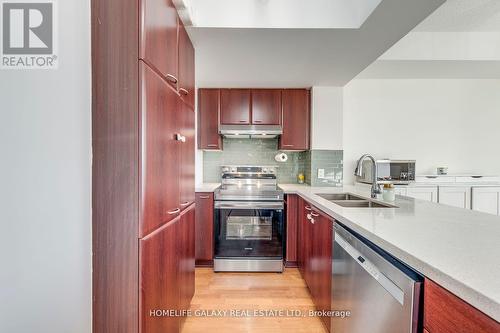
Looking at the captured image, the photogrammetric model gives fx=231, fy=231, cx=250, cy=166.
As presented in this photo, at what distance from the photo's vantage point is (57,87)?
952 millimetres

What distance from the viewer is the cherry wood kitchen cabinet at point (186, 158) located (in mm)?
1546

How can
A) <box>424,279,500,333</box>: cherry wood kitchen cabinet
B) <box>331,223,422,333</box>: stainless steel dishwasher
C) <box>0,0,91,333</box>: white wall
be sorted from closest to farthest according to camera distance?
<box>424,279,500,333</box>: cherry wood kitchen cabinet → <box>331,223,422,333</box>: stainless steel dishwasher → <box>0,0,91,333</box>: white wall

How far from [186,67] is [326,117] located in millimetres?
1944

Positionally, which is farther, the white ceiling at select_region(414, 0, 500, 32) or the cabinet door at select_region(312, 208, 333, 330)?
the white ceiling at select_region(414, 0, 500, 32)

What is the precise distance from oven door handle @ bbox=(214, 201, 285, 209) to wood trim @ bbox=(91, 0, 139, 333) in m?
1.56

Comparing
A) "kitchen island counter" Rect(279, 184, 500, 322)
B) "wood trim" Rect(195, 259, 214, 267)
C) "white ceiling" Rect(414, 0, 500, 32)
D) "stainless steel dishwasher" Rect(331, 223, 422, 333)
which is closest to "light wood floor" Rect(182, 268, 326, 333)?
"wood trim" Rect(195, 259, 214, 267)

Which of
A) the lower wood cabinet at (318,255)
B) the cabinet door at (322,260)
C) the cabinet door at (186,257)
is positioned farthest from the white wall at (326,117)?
the cabinet door at (186,257)

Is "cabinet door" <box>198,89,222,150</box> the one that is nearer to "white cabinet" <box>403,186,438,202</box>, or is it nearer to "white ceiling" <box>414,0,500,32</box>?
"white ceiling" <box>414,0,500,32</box>

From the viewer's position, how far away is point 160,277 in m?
1.18

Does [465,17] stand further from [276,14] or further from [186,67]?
[186,67]

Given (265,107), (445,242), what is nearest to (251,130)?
(265,107)

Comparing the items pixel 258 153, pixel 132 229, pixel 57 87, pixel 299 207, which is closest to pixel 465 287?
pixel 132 229

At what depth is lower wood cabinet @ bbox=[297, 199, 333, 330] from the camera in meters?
1.53

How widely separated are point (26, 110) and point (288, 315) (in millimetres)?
2062
